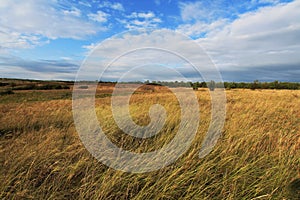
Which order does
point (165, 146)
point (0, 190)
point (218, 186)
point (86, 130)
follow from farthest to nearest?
point (86, 130) < point (165, 146) < point (218, 186) < point (0, 190)

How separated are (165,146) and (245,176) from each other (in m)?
1.43

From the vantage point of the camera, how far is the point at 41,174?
102 inches

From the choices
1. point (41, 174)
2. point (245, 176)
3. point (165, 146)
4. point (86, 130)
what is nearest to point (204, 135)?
point (165, 146)

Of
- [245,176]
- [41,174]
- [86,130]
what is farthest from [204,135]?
[41,174]

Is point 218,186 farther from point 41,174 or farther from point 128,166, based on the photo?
point 41,174

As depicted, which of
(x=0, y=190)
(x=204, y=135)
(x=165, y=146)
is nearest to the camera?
(x=0, y=190)

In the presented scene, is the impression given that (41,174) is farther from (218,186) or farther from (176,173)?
(218,186)

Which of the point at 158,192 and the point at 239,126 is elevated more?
the point at 239,126

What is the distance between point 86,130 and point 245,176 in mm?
3394

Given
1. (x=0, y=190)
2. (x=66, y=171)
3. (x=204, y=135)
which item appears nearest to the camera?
(x=0, y=190)

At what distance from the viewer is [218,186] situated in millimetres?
2350

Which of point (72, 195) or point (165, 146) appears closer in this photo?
point (72, 195)

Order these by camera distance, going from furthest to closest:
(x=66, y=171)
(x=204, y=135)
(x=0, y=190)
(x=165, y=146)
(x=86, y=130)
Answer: (x=86, y=130), (x=204, y=135), (x=165, y=146), (x=66, y=171), (x=0, y=190)

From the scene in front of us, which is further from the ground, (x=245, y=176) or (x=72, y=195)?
(x=245, y=176)
